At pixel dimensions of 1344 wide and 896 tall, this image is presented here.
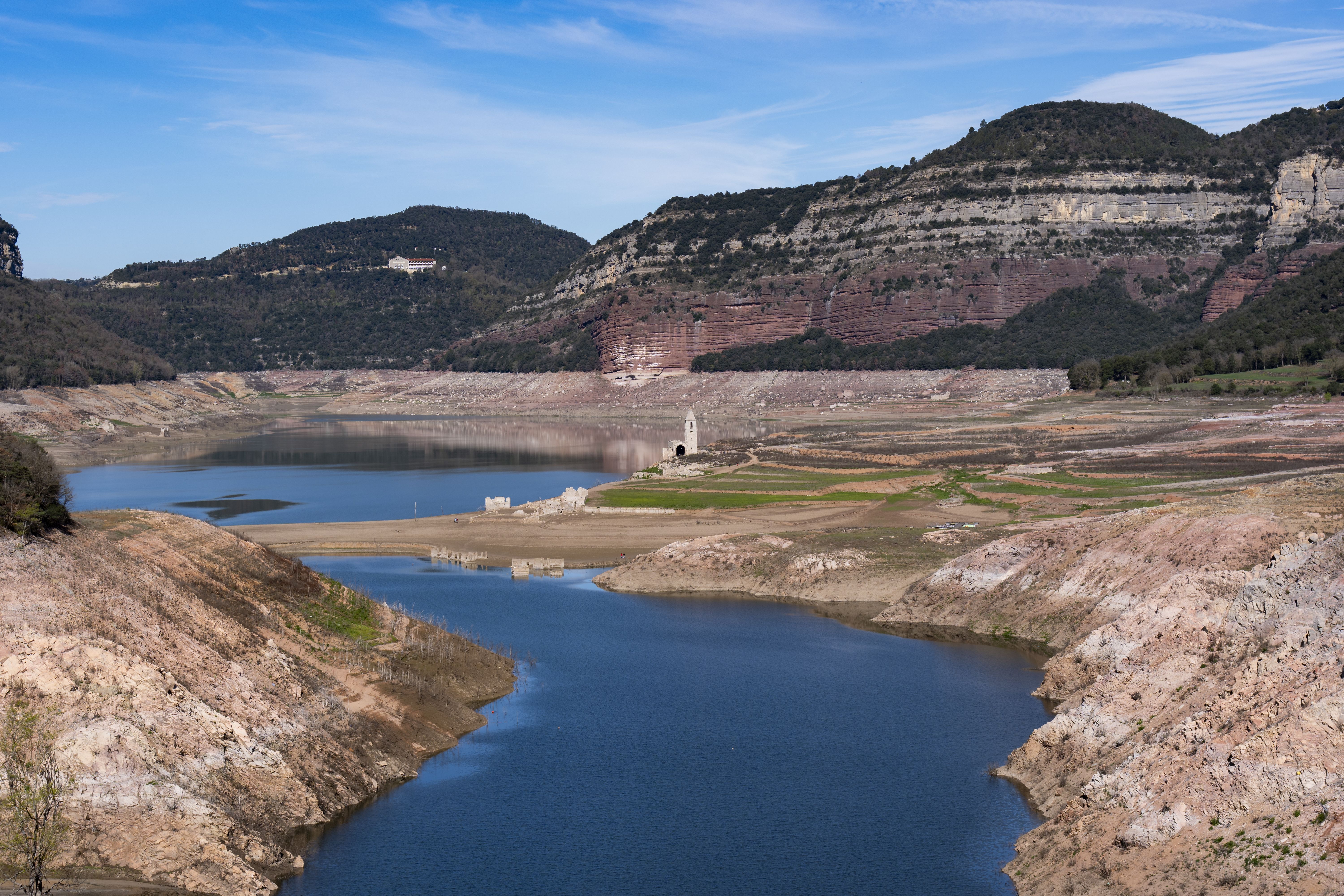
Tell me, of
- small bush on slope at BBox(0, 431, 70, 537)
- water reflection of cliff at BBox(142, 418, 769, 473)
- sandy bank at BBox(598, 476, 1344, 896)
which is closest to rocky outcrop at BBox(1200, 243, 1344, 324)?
water reflection of cliff at BBox(142, 418, 769, 473)

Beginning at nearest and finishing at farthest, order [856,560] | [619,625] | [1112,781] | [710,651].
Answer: [1112,781]
[710,651]
[619,625]
[856,560]

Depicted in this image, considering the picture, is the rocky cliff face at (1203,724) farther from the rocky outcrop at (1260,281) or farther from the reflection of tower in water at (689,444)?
the rocky outcrop at (1260,281)

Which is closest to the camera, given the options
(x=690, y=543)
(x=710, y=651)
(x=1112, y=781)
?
(x=1112, y=781)

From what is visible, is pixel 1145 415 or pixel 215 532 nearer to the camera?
pixel 215 532

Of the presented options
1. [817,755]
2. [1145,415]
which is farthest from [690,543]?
[1145,415]

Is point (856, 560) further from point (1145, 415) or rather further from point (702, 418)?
point (702, 418)

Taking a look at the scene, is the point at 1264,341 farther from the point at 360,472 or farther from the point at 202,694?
the point at 202,694

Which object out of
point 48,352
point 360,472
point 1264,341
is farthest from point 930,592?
point 48,352
